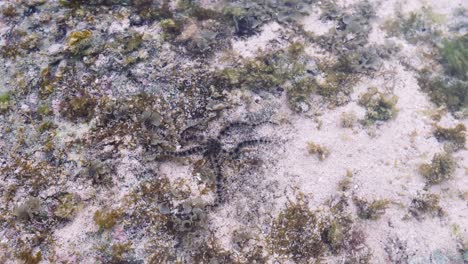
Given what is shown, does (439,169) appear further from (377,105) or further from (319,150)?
(319,150)

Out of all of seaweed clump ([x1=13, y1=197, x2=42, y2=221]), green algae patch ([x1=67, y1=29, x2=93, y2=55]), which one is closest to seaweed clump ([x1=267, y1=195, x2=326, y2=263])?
seaweed clump ([x1=13, y1=197, x2=42, y2=221])

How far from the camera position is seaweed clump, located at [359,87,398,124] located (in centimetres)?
777

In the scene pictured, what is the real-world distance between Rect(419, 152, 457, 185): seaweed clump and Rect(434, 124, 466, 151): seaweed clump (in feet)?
1.31

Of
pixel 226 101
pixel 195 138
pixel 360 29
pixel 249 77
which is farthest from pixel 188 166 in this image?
pixel 360 29

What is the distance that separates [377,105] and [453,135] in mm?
1551

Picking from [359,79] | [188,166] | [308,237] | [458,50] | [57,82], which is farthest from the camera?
[458,50]

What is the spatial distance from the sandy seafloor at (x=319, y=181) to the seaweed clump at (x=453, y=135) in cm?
14

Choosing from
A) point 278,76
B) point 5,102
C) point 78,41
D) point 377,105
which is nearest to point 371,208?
point 377,105

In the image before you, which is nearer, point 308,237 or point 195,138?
point 308,237

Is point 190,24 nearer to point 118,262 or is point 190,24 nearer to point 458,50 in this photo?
point 118,262

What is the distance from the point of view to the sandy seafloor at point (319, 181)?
240 inches

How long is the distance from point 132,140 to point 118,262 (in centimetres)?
214

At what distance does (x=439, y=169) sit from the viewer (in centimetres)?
713

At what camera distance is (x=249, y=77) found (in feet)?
25.9
